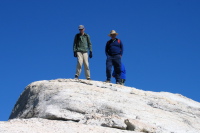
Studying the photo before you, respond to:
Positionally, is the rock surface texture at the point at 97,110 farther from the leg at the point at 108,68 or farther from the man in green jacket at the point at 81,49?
the man in green jacket at the point at 81,49

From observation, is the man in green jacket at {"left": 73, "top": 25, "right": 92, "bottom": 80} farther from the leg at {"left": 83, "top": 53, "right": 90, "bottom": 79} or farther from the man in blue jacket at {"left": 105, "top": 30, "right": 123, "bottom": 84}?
the man in blue jacket at {"left": 105, "top": 30, "right": 123, "bottom": 84}

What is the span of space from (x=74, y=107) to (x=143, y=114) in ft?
7.73

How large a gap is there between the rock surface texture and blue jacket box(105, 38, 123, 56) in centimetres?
182

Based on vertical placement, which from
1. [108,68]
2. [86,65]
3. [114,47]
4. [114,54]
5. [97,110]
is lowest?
[97,110]

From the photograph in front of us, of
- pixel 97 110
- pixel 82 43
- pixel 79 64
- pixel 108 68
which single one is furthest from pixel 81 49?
pixel 97 110

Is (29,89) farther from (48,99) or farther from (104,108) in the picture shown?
(104,108)

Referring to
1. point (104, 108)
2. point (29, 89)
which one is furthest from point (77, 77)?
point (104, 108)

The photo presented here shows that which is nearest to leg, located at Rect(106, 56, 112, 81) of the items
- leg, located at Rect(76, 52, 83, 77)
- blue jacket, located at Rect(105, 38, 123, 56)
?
blue jacket, located at Rect(105, 38, 123, 56)

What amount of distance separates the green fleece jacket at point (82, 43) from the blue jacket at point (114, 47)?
775mm

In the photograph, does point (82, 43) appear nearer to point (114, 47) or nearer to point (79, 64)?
point (79, 64)

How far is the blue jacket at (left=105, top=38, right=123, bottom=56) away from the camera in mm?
16203

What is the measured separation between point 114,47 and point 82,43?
136 cm

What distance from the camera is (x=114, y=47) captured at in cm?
1622

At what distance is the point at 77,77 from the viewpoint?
52.1ft
